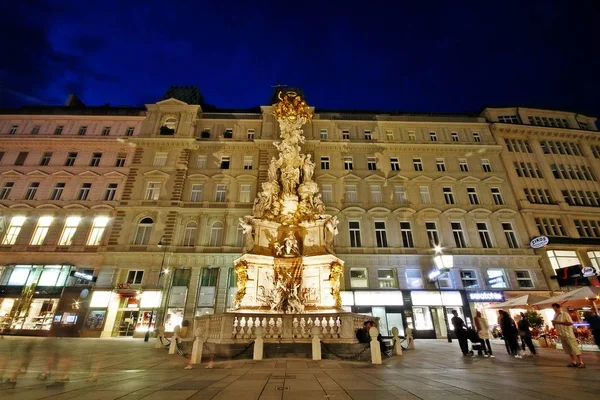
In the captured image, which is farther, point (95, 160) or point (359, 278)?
point (95, 160)

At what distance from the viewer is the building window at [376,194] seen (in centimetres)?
2834

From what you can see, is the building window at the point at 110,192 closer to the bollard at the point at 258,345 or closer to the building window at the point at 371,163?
the bollard at the point at 258,345

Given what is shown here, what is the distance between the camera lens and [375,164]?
101ft

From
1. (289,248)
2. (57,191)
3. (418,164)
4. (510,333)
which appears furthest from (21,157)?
(510,333)

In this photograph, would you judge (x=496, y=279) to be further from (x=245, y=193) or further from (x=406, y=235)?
(x=245, y=193)

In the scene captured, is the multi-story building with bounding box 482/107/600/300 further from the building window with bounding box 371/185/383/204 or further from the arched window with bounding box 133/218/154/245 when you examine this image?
the arched window with bounding box 133/218/154/245

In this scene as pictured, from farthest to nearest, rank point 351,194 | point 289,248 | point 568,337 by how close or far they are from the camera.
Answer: point 351,194 → point 289,248 → point 568,337

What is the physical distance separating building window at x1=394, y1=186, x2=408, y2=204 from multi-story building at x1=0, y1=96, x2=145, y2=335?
91.1 ft

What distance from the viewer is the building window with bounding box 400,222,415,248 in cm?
2612

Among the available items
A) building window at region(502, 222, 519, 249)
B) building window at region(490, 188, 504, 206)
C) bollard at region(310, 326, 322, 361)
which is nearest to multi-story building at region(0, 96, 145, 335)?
bollard at region(310, 326, 322, 361)

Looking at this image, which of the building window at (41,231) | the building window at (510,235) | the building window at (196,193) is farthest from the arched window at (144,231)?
the building window at (510,235)

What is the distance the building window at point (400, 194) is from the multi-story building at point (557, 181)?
37.3ft

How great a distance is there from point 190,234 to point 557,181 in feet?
127

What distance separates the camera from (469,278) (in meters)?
24.5
